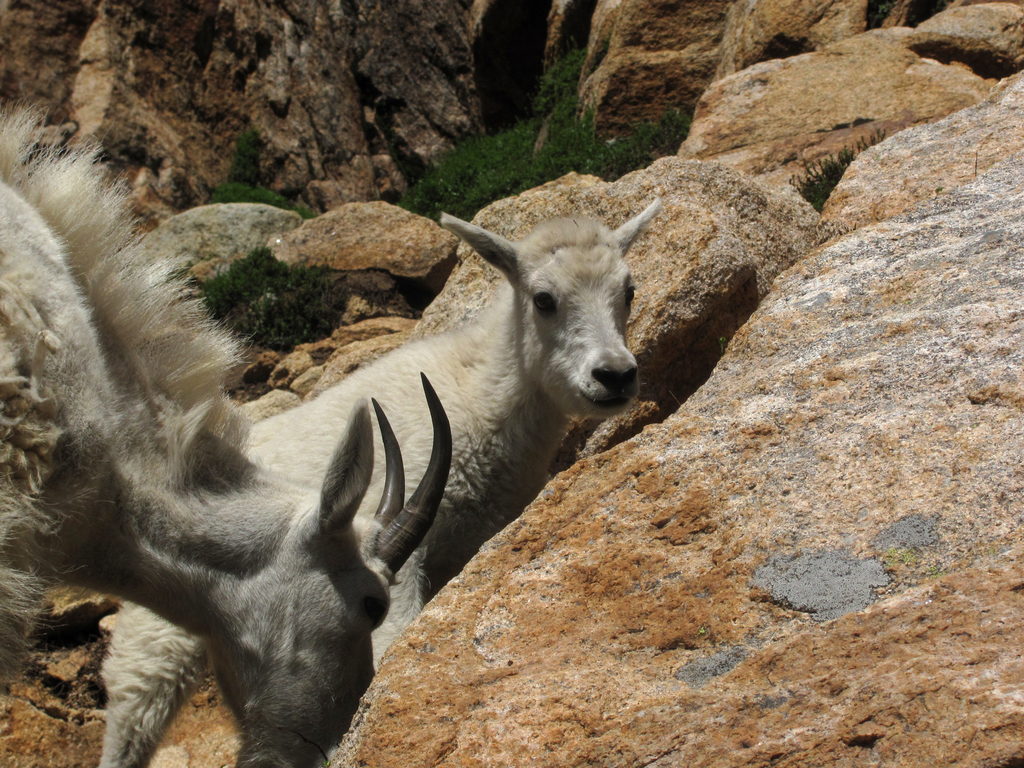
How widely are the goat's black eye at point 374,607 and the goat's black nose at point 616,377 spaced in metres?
1.99

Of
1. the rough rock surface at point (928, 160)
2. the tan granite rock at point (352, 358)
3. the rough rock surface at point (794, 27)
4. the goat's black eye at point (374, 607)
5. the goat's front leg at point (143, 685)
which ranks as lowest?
the goat's front leg at point (143, 685)

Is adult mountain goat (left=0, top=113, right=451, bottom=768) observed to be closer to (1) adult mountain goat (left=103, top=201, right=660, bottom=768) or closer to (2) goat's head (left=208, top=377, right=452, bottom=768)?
(2) goat's head (left=208, top=377, right=452, bottom=768)

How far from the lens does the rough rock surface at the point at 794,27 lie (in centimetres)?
1312

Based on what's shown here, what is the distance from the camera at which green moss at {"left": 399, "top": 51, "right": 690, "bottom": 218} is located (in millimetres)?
13016

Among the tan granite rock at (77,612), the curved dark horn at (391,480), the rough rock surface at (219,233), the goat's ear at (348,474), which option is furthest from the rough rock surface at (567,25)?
the goat's ear at (348,474)

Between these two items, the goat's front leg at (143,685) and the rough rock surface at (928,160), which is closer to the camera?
the goat's front leg at (143,685)

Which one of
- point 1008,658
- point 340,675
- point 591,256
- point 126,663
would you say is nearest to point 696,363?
Result: point 591,256

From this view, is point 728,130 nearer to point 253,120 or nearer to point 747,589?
point 747,589

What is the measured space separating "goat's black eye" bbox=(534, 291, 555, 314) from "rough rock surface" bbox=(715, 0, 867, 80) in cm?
837

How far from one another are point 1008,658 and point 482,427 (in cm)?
391

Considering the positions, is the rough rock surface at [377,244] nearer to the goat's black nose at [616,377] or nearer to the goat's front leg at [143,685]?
the goat's black nose at [616,377]

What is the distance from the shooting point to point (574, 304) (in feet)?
19.8

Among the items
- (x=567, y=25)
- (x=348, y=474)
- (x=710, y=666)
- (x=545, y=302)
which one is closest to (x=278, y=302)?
(x=545, y=302)

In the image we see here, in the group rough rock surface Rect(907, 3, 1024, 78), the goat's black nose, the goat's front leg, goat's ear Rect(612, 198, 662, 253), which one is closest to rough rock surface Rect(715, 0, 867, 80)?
rough rock surface Rect(907, 3, 1024, 78)
